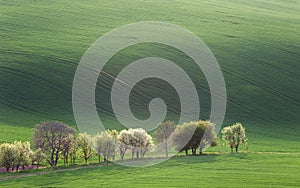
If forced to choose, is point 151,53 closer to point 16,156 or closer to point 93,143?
point 93,143

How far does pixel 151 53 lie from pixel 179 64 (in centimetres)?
639

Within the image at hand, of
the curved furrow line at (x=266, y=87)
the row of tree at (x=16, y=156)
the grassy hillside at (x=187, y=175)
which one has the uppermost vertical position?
the curved furrow line at (x=266, y=87)

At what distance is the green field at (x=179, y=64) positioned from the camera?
52.4 meters

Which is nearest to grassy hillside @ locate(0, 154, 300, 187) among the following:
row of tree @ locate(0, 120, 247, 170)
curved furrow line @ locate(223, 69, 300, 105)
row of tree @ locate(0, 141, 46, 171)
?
row of tree @ locate(0, 120, 247, 170)

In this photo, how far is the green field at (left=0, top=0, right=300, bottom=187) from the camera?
52438 millimetres

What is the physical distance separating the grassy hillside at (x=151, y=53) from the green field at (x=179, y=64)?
164mm

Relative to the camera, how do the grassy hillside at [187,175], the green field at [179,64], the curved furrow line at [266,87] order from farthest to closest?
1. the curved furrow line at [266,87]
2. the green field at [179,64]
3. the grassy hillside at [187,175]

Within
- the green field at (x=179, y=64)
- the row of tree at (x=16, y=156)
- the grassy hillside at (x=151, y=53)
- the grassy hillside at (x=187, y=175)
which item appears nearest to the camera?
the grassy hillside at (x=187, y=175)

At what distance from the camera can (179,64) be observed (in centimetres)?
10088

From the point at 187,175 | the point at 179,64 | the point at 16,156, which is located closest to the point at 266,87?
the point at 179,64

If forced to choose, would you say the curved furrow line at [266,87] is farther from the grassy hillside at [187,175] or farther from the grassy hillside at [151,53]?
the grassy hillside at [187,175]

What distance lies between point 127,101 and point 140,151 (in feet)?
79.2

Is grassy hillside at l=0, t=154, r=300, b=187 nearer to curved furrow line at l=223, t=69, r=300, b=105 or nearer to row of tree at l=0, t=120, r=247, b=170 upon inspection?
row of tree at l=0, t=120, r=247, b=170

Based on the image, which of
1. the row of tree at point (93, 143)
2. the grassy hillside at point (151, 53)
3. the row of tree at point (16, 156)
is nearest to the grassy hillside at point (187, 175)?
the row of tree at point (93, 143)
